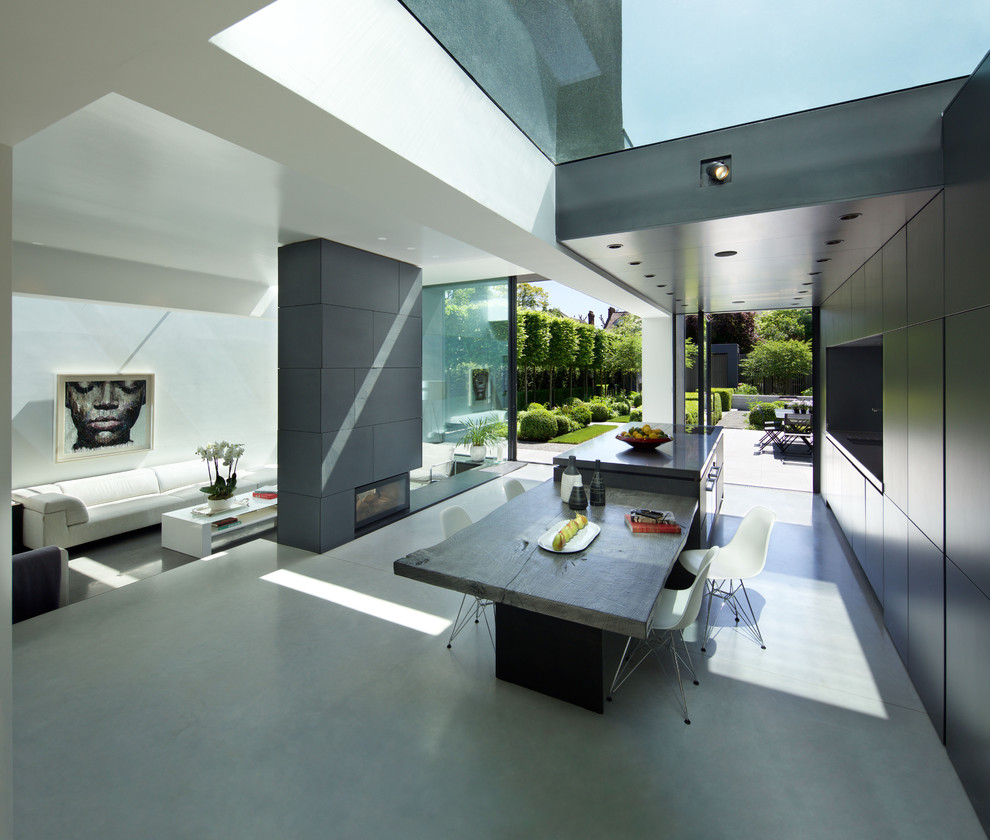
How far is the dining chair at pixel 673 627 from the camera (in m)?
2.52

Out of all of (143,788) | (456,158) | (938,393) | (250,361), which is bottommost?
(143,788)

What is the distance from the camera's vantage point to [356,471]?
211 inches

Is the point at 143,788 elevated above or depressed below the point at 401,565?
below

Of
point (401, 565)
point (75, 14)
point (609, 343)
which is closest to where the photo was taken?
point (75, 14)

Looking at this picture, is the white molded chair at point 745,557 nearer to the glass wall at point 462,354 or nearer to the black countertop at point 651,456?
the black countertop at point 651,456

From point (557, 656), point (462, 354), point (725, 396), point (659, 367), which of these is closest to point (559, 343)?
point (725, 396)

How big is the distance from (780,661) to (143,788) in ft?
10.3

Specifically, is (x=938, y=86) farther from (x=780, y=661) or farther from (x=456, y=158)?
(x=780, y=661)

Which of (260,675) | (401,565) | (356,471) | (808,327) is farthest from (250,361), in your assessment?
(808,327)

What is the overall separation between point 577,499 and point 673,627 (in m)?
1.03

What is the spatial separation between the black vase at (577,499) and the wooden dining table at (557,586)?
0.37ft

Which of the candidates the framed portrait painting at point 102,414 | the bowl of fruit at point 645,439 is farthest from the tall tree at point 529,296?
the bowl of fruit at point 645,439

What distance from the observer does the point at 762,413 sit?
10227 mm

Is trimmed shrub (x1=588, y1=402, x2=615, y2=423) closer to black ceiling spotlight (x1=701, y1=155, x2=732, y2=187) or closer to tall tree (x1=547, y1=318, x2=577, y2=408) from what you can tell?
tall tree (x1=547, y1=318, x2=577, y2=408)
